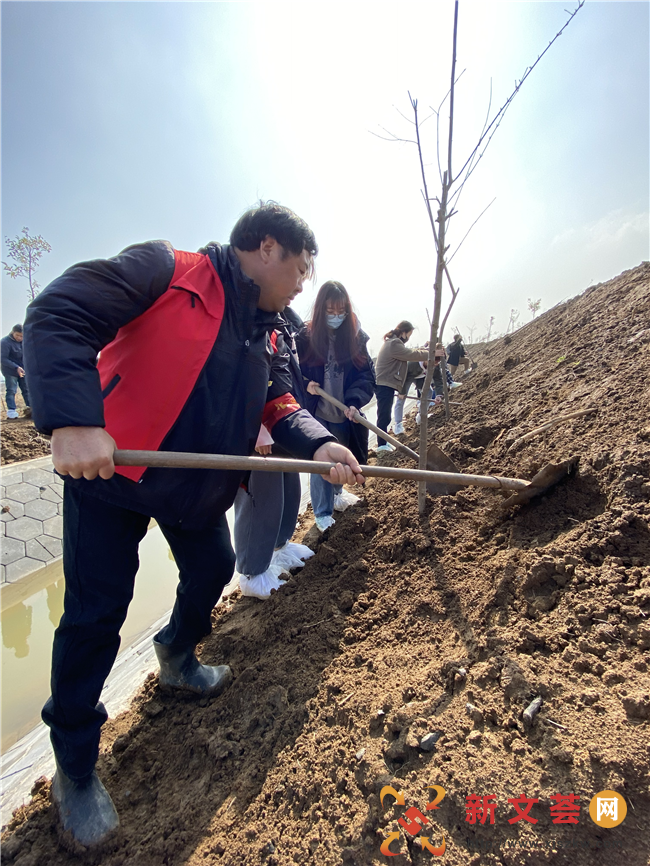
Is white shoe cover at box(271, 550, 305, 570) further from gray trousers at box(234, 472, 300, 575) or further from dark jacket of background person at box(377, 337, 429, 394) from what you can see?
dark jacket of background person at box(377, 337, 429, 394)

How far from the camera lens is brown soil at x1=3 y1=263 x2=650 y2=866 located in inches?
45.1

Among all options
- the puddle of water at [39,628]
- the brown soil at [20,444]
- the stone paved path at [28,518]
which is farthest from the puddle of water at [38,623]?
the brown soil at [20,444]

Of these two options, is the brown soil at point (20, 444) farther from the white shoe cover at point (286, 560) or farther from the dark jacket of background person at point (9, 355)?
the white shoe cover at point (286, 560)

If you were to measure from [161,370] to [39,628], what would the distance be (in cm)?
344

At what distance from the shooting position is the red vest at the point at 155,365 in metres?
1.37

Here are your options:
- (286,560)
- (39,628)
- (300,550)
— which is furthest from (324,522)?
(39,628)

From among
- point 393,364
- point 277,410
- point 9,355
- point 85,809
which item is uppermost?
point 9,355

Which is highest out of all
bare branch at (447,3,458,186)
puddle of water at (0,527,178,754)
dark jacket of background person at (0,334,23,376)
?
dark jacket of background person at (0,334,23,376)

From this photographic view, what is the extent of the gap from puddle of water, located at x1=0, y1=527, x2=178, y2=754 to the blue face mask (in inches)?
109

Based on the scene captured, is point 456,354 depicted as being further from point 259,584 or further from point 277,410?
point 277,410

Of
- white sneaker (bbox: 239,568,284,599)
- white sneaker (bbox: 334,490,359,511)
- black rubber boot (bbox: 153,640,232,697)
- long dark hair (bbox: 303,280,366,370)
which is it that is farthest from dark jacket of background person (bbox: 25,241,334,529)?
white sneaker (bbox: 334,490,359,511)

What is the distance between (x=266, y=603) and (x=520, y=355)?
5.76m

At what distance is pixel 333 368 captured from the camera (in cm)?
354

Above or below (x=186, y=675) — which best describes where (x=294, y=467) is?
above
